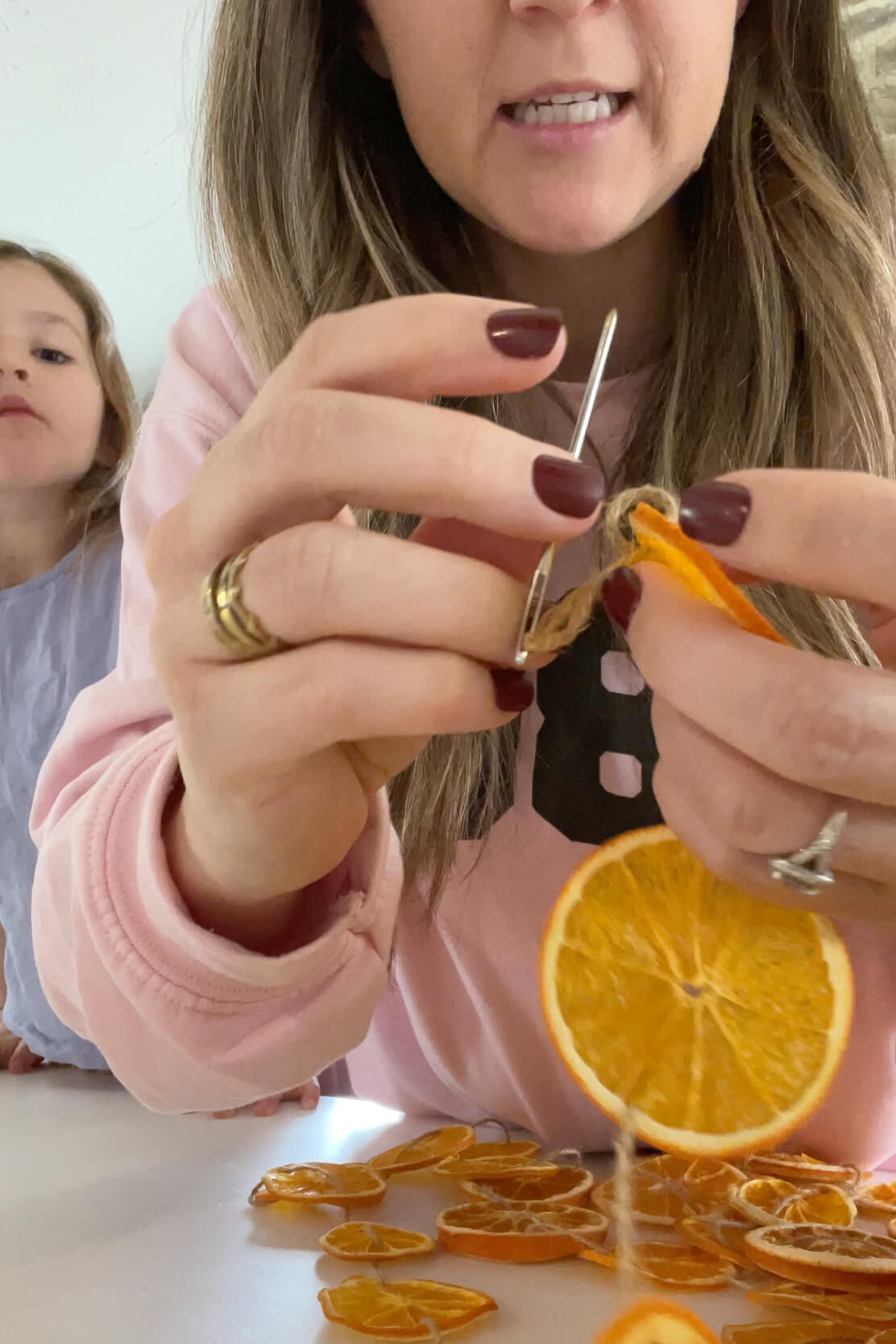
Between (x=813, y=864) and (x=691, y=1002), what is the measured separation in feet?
0.43

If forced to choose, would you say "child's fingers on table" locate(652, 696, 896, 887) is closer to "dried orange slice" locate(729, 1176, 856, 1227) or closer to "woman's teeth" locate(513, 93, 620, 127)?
"dried orange slice" locate(729, 1176, 856, 1227)

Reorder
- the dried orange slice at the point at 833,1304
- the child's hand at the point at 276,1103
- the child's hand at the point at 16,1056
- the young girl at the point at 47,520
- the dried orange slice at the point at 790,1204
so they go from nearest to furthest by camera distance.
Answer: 1. the dried orange slice at the point at 833,1304
2. the dried orange slice at the point at 790,1204
3. the child's hand at the point at 276,1103
4. the child's hand at the point at 16,1056
5. the young girl at the point at 47,520

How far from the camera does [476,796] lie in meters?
0.72

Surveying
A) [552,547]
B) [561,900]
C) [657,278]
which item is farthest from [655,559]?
[657,278]

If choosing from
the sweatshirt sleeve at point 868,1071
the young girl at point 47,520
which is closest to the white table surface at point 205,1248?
the sweatshirt sleeve at point 868,1071

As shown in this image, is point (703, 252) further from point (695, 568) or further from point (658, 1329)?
point (658, 1329)

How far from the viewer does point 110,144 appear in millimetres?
2281

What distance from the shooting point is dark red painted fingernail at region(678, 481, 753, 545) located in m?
0.36

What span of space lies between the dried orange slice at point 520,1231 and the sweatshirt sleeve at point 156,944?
0.12 meters

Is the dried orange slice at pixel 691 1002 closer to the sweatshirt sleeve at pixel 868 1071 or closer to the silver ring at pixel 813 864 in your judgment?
the silver ring at pixel 813 864

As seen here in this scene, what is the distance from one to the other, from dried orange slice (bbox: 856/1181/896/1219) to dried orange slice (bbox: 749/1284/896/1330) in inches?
4.6

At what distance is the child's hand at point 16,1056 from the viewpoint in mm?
1169

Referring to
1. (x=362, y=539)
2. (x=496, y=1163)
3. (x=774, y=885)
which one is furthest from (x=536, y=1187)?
(x=362, y=539)

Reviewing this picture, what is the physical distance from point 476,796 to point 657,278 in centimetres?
41
